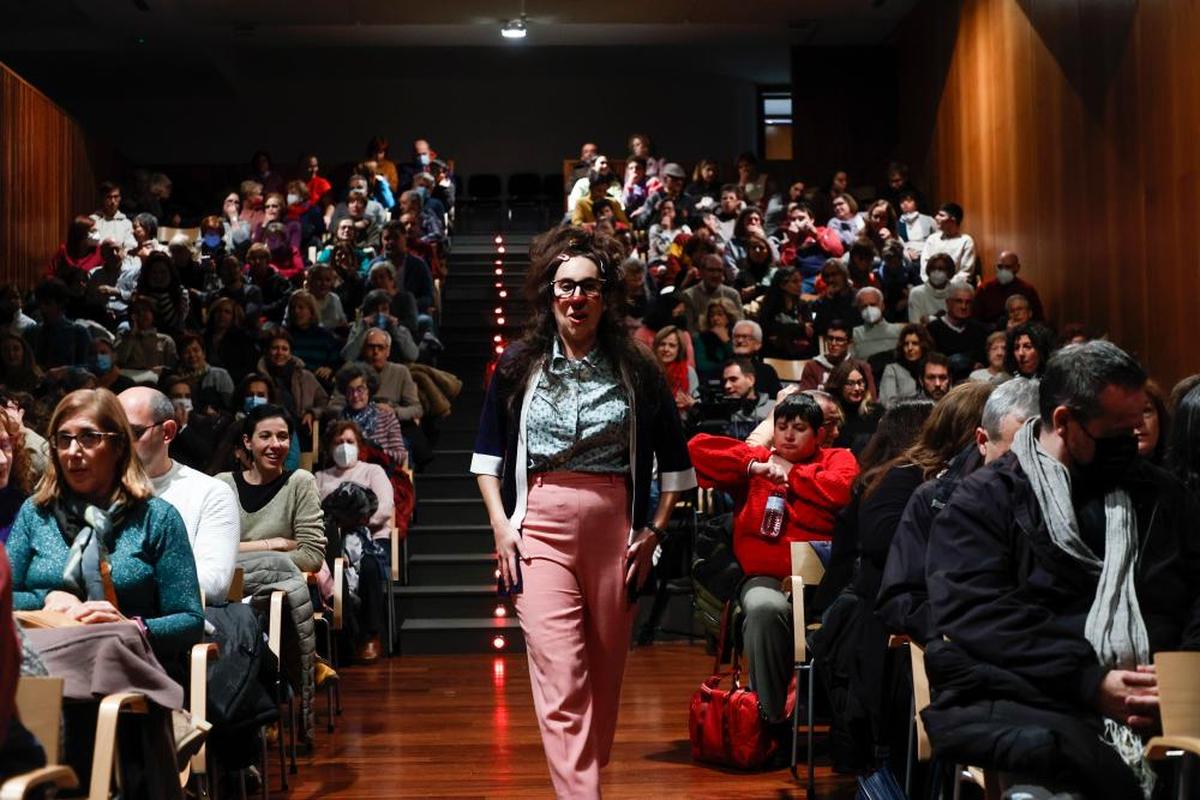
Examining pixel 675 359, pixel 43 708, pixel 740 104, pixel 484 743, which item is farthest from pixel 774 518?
pixel 740 104

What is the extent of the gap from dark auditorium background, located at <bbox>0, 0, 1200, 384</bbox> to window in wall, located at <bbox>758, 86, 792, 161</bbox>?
156mm

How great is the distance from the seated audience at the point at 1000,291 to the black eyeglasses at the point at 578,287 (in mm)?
7881

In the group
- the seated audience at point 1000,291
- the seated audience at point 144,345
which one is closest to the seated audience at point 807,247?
the seated audience at point 1000,291

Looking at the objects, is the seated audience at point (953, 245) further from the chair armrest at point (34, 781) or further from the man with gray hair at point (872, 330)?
the chair armrest at point (34, 781)

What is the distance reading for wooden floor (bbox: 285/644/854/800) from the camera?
5.00m

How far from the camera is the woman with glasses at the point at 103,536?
132 inches

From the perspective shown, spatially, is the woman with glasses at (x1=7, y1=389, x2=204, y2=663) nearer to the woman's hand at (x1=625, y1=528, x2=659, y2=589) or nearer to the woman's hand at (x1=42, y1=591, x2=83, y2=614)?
the woman's hand at (x1=42, y1=591, x2=83, y2=614)

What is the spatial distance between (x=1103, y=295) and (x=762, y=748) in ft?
19.6

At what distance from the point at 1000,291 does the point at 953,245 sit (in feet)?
5.22

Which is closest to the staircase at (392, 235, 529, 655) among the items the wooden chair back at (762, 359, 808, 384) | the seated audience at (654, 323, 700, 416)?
the seated audience at (654, 323, 700, 416)

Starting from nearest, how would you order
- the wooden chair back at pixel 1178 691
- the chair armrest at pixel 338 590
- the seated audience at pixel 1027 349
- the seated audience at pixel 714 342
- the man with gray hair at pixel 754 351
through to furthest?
1. the wooden chair back at pixel 1178 691
2. the chair armrest at pixel 338 590
3. the seated audience at pixel 1027 349
4. the man with gray hair at pixel 754 351
5. the seated audience at pixel 714 342

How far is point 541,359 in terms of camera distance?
3633 mm

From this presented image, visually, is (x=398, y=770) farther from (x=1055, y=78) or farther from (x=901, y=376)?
(x=1055, y=78)

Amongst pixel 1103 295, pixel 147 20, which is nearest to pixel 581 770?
pixel 1103 295
